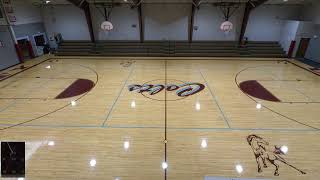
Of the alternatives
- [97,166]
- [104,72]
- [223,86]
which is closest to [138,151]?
[97,166]

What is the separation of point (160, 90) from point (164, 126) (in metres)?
3.04

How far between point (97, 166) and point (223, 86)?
23.1 ft

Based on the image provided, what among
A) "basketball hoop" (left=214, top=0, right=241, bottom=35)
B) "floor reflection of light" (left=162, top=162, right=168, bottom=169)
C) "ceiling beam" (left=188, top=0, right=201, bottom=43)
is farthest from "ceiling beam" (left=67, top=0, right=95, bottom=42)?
"floor reflection of light" (left=162, top=162, right=168, bottom=169)

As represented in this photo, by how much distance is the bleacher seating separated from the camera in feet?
Answer: 50.1

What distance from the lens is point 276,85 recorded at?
9859 mm

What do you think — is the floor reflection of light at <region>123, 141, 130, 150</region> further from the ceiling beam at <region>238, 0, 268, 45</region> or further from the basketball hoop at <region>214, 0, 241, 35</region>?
the ceiling beam at <region>238, 0, 268, 45</region>

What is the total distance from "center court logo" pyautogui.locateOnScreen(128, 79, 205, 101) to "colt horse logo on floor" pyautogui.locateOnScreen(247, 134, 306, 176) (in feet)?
11.6

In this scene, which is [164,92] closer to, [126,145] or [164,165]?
[126,145]

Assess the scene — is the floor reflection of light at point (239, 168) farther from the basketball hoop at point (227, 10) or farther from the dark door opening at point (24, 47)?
the dark door opening at point (24, 47)

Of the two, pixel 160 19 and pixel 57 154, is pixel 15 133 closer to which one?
pixel 57 154

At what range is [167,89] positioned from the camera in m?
9.42

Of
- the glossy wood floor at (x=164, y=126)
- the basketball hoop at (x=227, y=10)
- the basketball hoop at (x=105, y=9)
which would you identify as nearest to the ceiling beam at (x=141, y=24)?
the basketball hoop at (x=105, y=9)

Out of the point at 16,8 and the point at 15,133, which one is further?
the point at 16,8

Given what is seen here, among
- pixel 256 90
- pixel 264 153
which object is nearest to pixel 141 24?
pixel 256 90
